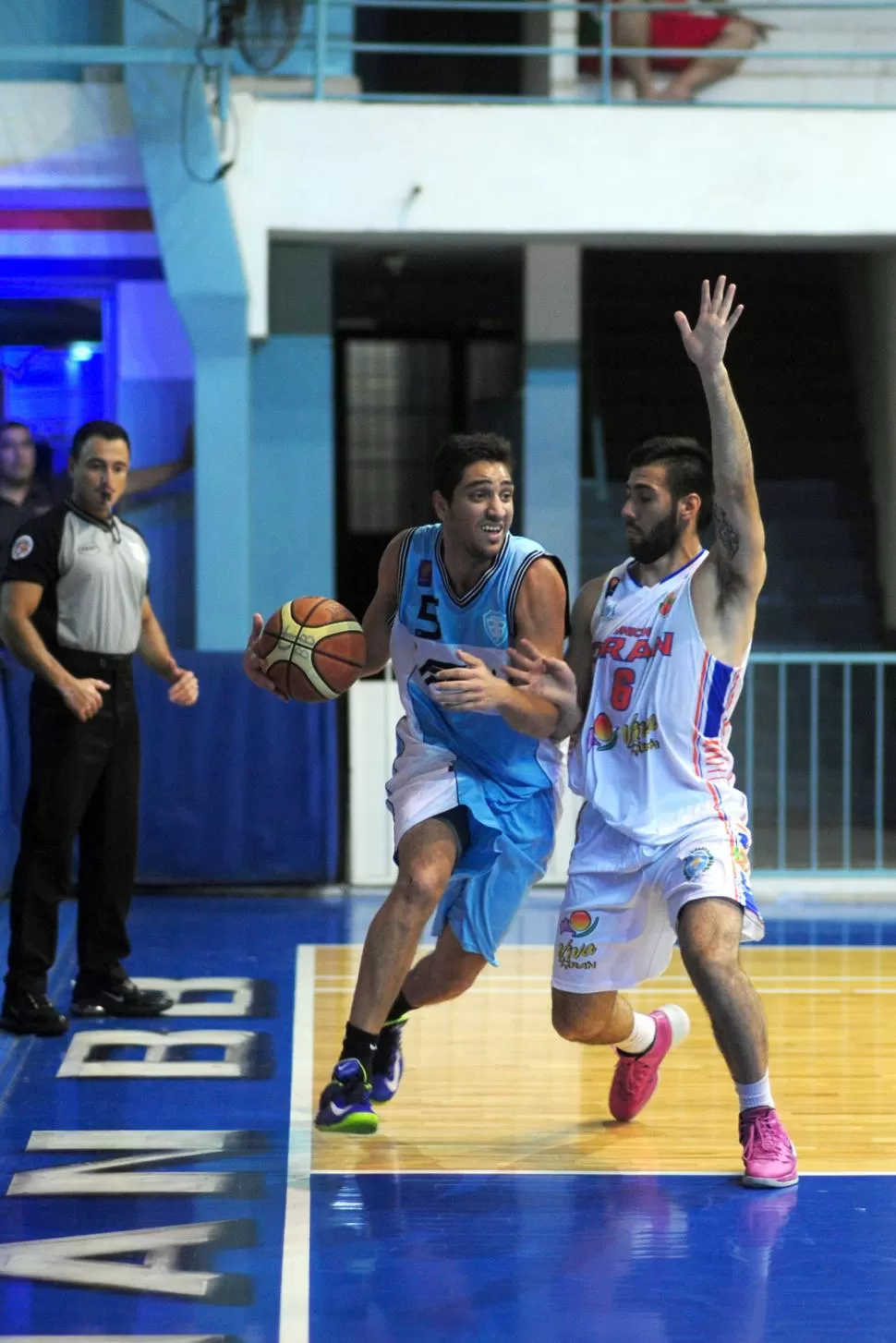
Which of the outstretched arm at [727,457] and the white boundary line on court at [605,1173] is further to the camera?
the white boundary line on court at [605,1173]

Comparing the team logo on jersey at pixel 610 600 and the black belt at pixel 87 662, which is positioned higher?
the team logo on jersey at pixel 610 600

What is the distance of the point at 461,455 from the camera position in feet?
16.5

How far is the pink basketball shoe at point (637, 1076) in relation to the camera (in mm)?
5414

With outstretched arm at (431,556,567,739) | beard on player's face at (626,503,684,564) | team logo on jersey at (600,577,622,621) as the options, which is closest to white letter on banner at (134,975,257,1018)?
outstretched arm at (431,556,567,739)

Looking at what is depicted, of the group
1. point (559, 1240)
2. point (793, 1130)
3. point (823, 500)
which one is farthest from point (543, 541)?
point (559, 1240)

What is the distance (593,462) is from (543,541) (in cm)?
173

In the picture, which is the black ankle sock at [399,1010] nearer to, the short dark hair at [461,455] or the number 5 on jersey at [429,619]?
the number 5 on jersey at [429,619]

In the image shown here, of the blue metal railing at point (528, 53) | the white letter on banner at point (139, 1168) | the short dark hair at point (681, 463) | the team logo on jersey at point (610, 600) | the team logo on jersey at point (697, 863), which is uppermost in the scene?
the blue metal railing at point (528, 53)

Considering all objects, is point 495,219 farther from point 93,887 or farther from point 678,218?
point 93,887

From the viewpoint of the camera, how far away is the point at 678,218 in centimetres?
1110

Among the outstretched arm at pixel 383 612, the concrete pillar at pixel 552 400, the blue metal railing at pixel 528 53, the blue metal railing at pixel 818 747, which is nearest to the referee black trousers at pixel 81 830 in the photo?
the outstretched arm at pixel 383 612

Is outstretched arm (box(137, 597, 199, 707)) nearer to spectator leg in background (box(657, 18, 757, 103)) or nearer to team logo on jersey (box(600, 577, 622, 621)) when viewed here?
team logo on jersey (box(600, 577, 622, 621))

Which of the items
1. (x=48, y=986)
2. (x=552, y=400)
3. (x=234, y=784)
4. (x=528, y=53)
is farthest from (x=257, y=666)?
(x=552, y=400)

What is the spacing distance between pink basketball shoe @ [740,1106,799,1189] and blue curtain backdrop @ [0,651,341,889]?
5.27 meters
